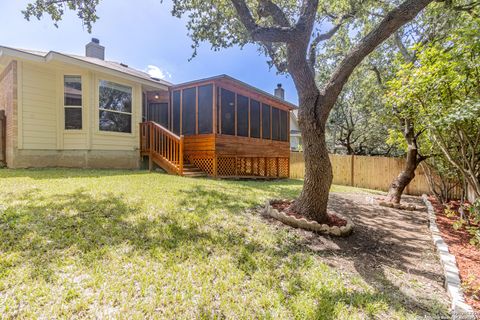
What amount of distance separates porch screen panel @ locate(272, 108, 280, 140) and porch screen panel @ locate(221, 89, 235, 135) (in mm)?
3385

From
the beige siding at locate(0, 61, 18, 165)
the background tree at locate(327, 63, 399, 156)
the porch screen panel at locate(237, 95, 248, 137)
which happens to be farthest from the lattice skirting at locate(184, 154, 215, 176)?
the background tree at locate(327, 63, 399, 156)

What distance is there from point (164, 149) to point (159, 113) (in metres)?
2.60

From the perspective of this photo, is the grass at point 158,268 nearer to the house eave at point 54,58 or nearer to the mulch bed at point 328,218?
the mulch bed at point 328,218

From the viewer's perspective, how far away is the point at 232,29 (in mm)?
7930

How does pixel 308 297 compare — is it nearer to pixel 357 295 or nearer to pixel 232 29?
pixel 357 295

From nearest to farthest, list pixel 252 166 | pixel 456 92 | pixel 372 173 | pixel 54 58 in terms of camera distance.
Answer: pixel 456 92 < pixel 54 58 < pixel 252 166 < pixel 372 173

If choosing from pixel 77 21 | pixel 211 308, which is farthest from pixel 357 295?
pixel 77 21

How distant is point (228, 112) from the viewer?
9500mm

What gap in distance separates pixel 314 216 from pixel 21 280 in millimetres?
3782

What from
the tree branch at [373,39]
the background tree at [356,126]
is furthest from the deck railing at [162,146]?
the background tree at [356,126]

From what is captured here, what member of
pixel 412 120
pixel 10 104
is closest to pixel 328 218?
pixel 412 120

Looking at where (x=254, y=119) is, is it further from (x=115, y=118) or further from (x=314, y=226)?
(x=314, y=226)

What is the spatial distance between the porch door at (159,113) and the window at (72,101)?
289 cm

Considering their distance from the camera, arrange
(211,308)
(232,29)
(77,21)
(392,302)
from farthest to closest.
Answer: (232,29)
(77,21)
(392,302)
(211,308)
